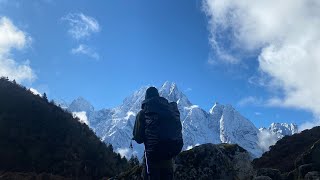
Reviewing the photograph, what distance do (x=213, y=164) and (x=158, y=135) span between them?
3746 mm

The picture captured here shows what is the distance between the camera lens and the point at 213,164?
1238cm

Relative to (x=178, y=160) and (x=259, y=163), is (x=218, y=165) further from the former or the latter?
(x=259, y=163)

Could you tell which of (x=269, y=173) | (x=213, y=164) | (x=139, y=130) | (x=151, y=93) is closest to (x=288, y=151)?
(x=269, y=173)

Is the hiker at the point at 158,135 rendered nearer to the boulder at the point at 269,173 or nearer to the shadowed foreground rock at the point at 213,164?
the shadowed foreground rock at the point at 213,164

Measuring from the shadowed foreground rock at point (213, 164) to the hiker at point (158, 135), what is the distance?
10.3 feet

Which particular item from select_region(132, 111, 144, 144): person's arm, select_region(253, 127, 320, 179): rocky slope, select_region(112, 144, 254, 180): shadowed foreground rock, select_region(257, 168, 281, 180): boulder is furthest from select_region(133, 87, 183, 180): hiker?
select_region(253, 127, 320, 179): rocky slope

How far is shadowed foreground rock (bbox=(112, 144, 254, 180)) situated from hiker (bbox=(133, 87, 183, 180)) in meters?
3.15

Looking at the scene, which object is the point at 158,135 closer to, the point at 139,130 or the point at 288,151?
the point at 139,130

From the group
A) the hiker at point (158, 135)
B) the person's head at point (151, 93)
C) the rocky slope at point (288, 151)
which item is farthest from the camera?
the rocky slope at point (288, 151)

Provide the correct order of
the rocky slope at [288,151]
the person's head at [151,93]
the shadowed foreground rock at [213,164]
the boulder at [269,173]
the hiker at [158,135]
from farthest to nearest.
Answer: the rocky slope at [288,151], the boulder at [269,173], the shadowed foreground rock at [213,164], the person's head at [151,93], the hiker at [158,135]

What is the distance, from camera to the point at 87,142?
67750 millimetres

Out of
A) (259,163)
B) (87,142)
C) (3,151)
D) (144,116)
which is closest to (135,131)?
(144,116)

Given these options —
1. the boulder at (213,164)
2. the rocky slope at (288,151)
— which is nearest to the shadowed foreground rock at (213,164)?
the boulder at (213,164)

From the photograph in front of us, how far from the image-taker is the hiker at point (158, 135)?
29.7ft
